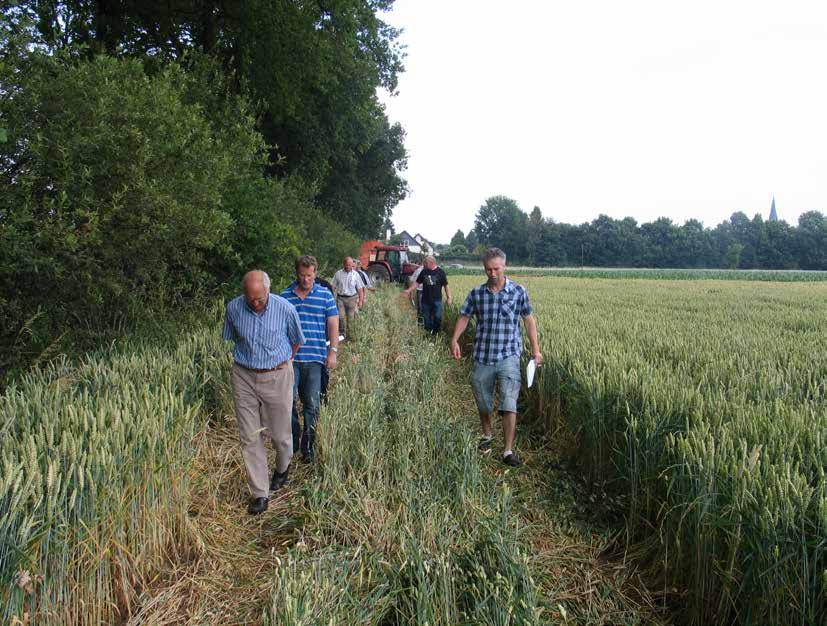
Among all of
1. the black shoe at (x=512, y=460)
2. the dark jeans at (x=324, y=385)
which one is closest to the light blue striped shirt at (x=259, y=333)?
the dark jeans at (x=324, y=385)

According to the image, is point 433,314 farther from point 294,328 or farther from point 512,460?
point 294,328

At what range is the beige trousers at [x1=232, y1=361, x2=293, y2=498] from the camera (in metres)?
3.55

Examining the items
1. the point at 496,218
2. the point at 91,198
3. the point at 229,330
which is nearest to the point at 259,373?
the point at 229,330

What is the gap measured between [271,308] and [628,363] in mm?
3337

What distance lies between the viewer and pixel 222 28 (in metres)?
12.8

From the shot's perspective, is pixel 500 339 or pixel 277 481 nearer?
pixel 277 481

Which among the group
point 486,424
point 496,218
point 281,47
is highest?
point 496,218

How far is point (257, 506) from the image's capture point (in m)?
3.49

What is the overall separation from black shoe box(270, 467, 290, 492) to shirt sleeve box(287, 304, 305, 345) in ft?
3.51

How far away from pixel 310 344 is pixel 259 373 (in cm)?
81

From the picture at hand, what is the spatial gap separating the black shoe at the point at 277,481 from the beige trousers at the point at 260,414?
197 millimetres

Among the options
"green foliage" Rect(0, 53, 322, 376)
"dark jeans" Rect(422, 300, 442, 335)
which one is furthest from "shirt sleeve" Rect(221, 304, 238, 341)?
"dark jeans" Rect(422, 300, 442, 335)

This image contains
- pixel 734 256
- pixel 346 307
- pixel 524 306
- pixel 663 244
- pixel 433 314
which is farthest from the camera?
pixel 663 244

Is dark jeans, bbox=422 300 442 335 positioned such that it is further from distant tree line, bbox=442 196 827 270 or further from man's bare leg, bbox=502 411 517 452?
distant tree line, bbox=442 196 827 270
